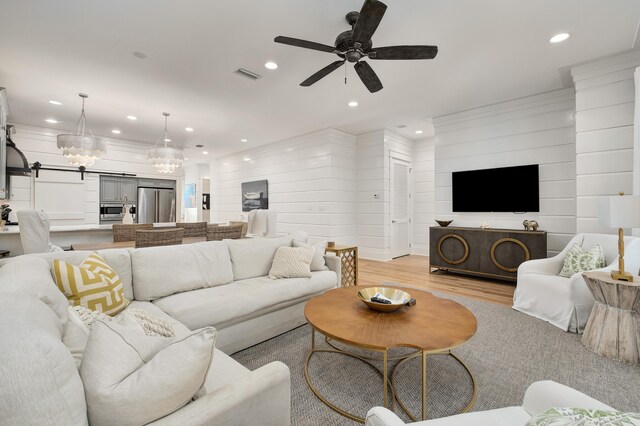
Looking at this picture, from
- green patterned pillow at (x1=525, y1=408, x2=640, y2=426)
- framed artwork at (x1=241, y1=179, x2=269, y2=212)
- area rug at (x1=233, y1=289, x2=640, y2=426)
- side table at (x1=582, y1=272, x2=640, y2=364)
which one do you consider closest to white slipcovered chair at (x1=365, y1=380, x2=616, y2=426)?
green patterned pillow at (x1=525, y1=408, x2=640, y2=426)

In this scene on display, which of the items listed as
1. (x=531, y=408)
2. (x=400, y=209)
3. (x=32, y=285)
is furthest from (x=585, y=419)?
(x=400, y=209)

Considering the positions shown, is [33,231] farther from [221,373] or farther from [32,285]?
[221,373]

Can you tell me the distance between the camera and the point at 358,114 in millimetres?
5074

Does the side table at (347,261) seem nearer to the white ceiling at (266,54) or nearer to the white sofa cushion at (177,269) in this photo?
the white sofa cushion at (177,269)

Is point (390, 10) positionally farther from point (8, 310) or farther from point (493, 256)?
point (493, 256)

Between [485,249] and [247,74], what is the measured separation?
4249 mm

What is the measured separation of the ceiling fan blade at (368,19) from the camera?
Result: 1.81m

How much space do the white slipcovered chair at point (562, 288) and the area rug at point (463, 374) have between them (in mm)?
206

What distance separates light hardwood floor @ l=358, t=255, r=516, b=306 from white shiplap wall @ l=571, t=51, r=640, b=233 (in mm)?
1250

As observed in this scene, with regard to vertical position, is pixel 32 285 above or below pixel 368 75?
below

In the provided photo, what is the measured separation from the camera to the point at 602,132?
3301mm

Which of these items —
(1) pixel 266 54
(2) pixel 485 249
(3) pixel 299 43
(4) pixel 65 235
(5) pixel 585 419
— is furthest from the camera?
(2) pixel 485 249

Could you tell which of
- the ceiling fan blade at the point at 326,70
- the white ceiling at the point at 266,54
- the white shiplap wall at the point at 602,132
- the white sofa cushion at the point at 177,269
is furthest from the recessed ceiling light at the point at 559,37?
the white sofa cushion at the point at 177,269

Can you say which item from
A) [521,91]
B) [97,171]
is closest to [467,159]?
[521,91]
